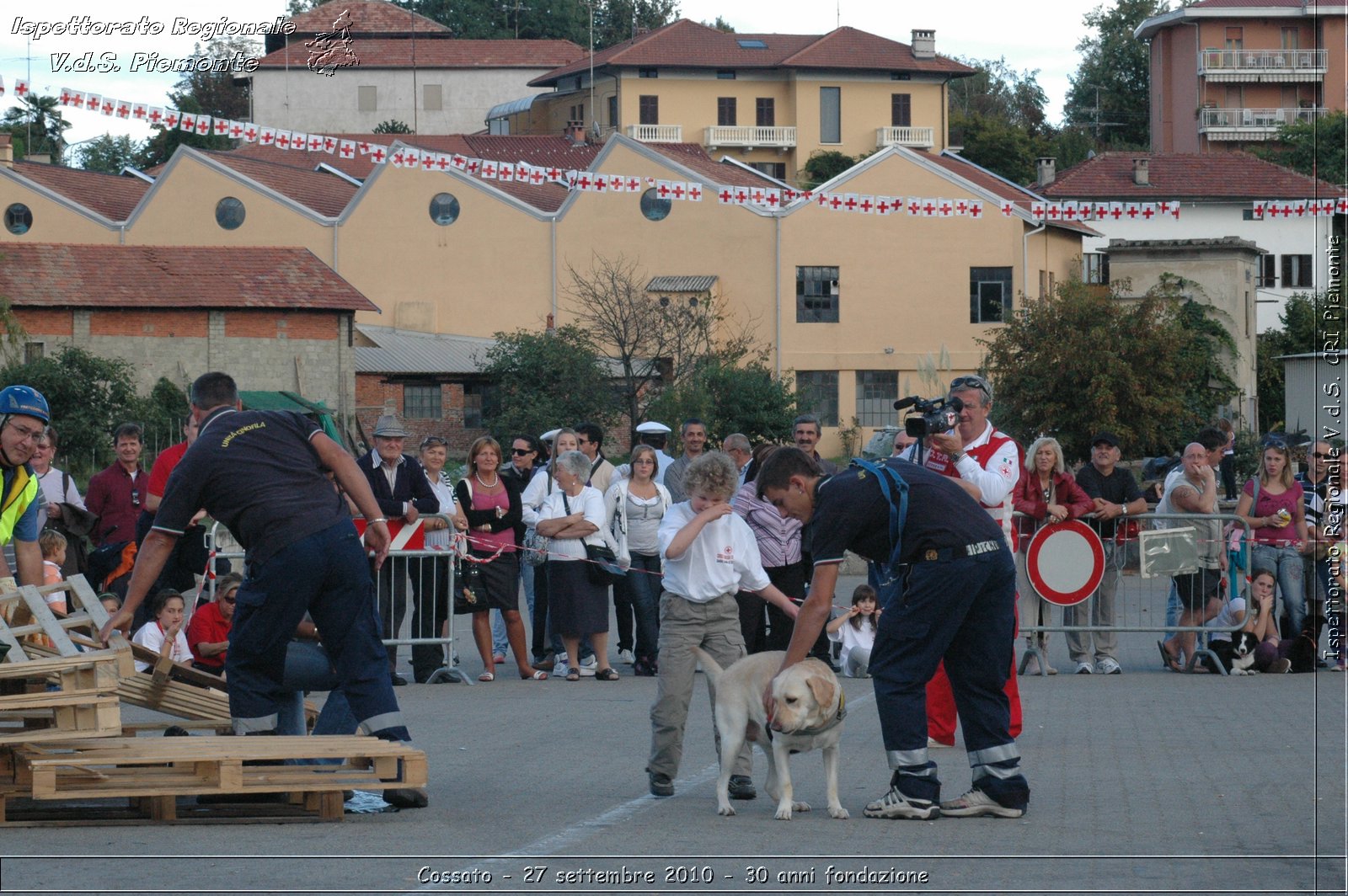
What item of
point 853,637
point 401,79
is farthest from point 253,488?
point 401,79

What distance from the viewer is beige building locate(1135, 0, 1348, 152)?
211 ft

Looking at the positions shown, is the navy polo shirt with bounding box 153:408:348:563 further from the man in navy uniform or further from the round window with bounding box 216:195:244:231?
the round window with bounding box 216:195:244:231

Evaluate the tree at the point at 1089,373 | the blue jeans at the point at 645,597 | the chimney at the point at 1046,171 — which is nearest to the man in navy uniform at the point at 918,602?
the blue jeans at the point at 645,597

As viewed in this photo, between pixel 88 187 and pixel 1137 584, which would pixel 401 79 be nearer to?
pixel 88 187

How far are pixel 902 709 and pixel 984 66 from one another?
11315 centimetres

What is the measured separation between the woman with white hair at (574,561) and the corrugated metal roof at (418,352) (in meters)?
44.2

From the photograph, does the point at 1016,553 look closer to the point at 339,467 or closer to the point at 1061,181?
the point at 339,467

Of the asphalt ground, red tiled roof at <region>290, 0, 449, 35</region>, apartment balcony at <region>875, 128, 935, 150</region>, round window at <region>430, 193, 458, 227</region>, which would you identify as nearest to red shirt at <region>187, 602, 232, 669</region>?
the asphalt ground

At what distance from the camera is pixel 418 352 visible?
61.0 metres

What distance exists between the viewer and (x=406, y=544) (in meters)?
14.5

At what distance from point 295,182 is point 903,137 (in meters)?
33.5

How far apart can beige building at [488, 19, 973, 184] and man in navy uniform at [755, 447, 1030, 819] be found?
7984 cm

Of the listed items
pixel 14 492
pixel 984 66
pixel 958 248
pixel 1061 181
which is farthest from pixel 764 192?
pixel 984 66

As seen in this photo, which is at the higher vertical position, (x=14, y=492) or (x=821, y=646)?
(x=14, y=492)
